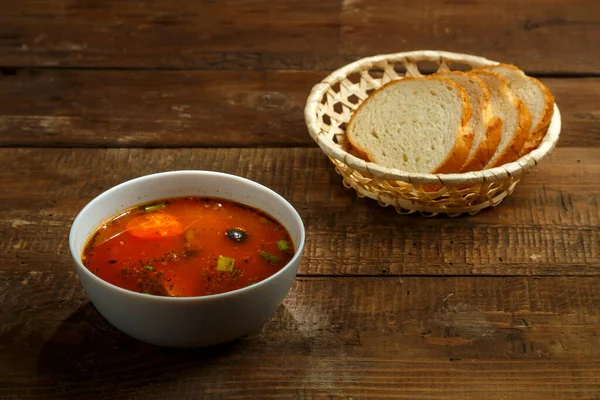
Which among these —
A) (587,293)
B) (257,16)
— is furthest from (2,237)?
(257,16)

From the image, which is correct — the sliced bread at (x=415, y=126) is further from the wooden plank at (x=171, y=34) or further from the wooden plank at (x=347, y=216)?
the wooden plank at (x=171, y=34)

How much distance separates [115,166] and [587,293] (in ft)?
3.39

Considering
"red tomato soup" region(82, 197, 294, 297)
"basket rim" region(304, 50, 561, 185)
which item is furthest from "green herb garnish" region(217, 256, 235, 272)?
"basket rim" region(304, 50, 561, 185)

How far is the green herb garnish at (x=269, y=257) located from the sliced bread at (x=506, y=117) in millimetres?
647

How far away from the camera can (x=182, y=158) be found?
194 centimetres

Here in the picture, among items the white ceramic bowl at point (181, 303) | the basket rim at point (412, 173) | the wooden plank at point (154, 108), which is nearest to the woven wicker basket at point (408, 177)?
the basket rim at point (412, 173)

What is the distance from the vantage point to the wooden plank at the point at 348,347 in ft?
4.27

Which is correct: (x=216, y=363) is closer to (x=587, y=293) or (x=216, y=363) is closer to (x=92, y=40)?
(x=587, y=293)

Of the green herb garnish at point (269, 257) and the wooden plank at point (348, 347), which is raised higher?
the green herb garnish at point (269, 257)

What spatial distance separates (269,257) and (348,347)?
7.7 inches

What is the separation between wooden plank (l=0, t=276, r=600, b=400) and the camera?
1.30 metres

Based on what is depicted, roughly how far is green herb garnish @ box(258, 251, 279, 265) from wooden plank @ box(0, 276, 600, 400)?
130 millimetres

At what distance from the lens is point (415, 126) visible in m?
1.87

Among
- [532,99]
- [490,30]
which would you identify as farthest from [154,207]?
[490,30]
